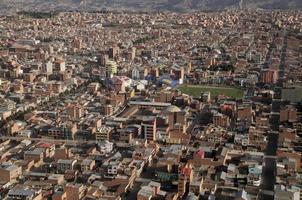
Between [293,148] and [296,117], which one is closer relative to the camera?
[293,148]

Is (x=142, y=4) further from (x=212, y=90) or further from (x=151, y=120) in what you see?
(x=151, y=120)

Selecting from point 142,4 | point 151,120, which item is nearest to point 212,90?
point 151,120

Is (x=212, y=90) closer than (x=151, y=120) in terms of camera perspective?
No

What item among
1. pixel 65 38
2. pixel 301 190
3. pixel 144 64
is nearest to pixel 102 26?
pixel 65 38

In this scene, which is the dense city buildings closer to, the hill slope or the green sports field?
the green sports field

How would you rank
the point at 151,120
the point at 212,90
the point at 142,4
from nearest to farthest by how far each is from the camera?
the point at 151,120 → the point at 212,90 → the point at 142,4

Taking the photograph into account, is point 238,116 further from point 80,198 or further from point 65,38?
point 65,38

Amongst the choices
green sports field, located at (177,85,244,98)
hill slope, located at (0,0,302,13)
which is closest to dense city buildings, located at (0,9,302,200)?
green sports field, located at (177,85,244,98)
